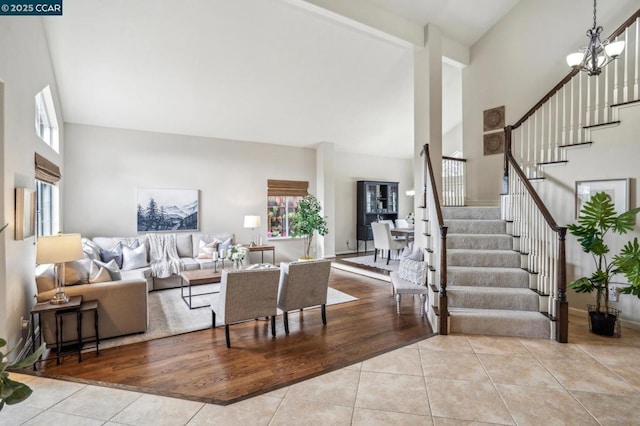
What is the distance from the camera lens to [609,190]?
12.3 feet

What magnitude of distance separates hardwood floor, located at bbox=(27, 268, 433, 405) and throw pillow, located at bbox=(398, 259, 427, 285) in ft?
1.40

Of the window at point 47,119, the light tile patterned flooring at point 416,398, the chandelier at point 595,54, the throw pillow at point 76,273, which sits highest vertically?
the chandelier at point 595,54

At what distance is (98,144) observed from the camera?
5.77 metres

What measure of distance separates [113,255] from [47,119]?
88.0 inches

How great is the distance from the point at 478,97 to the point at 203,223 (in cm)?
594

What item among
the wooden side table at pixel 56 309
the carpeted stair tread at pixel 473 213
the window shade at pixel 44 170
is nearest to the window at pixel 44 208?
the window shade at pixel 44 170

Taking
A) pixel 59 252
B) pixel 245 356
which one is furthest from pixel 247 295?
pixel 59 252

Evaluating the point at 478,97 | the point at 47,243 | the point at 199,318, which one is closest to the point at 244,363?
the point at 199,318

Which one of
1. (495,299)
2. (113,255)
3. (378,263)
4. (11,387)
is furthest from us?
(378,263)

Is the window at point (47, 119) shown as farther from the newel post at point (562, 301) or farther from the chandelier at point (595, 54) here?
the chandelier at point (595, 54)

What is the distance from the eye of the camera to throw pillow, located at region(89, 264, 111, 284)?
133 inches

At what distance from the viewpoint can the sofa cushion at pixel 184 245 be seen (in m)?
6.08

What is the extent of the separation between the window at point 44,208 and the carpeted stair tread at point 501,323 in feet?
17.1

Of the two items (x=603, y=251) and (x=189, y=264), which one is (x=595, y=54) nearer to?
(x=603, y=251)
